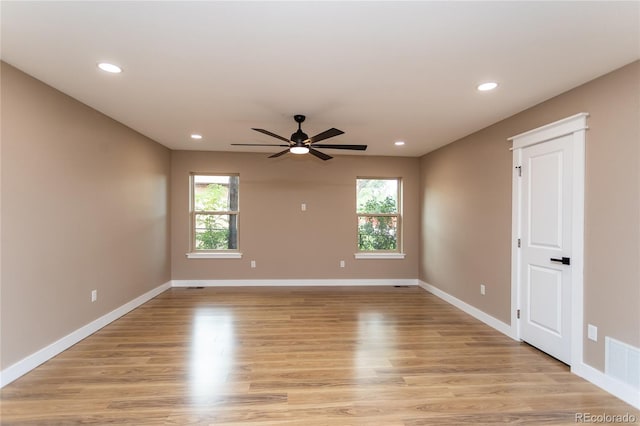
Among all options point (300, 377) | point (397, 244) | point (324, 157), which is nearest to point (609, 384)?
point (300, 377)

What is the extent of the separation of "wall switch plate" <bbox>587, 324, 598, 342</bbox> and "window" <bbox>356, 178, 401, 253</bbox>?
3.53 metres

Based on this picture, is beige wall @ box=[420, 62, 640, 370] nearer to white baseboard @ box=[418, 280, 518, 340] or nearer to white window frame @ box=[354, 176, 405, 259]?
white baseboard @ box=[418, 280, 518, 340]

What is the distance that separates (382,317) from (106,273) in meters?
3.43

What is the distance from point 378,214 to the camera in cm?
588

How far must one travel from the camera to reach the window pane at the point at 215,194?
5637 millimetres

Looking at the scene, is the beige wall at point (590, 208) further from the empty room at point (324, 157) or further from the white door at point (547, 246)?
the white door at point (547, 246)

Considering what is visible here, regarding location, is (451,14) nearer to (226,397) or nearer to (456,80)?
(456,80)

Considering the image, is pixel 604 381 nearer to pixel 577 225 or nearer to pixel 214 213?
pixel 577 225

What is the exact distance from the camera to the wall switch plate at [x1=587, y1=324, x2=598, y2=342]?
2.43m

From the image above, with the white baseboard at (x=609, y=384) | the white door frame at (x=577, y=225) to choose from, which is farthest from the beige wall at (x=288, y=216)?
the white baseboard at (x=609, y=384)

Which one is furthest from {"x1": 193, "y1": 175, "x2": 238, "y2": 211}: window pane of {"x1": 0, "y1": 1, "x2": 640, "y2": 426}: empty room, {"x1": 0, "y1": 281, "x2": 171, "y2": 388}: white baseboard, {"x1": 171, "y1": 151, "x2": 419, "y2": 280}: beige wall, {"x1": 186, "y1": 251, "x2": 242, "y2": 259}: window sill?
{"x1": 0, "y1": 281, "x2": 171, "y2": 388}: white baseboard

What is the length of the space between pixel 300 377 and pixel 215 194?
4005mm

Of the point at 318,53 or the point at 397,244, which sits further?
the point at 397,244
